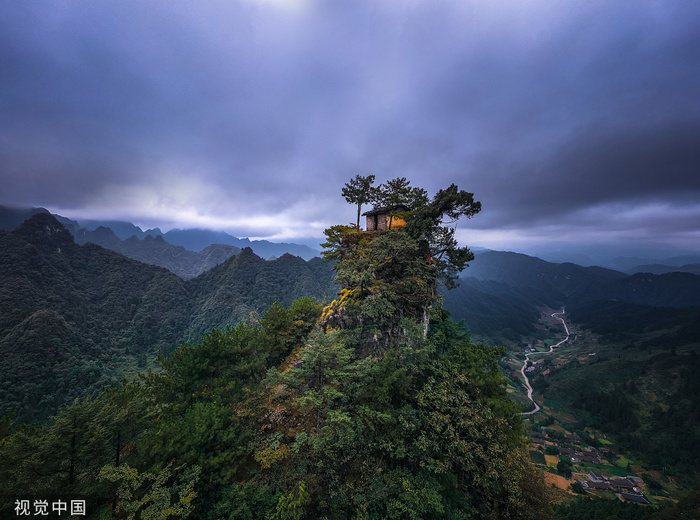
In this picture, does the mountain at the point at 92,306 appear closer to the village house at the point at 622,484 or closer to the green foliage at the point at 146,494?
the green foliage at the point at 146,494

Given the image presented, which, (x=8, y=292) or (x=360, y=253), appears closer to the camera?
(x=360, y=253)

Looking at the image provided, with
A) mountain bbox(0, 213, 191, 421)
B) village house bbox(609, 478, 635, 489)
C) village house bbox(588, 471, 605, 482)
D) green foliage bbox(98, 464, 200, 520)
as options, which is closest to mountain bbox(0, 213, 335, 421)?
mountain bbox(0, 213, 191, 421)

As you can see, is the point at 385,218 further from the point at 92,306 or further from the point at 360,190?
the point at 92,306

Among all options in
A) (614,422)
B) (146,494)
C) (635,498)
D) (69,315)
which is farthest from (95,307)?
(614,422)

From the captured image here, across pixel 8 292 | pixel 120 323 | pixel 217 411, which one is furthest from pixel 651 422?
pixel 8 292

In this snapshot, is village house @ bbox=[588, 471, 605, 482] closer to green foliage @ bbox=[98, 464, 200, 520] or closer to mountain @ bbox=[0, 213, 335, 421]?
green foliage @ bbox=[98, 464, 200, 520]

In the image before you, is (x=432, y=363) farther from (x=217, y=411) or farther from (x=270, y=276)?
(x=270, y=276)

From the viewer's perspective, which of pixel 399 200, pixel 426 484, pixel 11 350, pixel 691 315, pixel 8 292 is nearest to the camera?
pixel 426 484

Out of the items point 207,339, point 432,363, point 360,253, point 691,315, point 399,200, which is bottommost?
point 691,315
